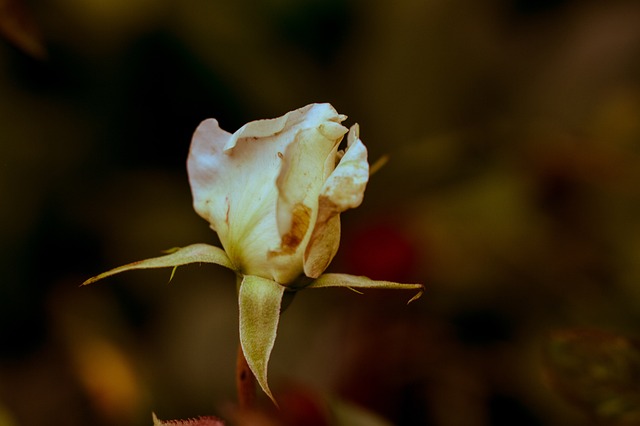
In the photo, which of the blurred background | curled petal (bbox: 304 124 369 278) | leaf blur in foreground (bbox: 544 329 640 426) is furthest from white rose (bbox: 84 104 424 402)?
the blurred background

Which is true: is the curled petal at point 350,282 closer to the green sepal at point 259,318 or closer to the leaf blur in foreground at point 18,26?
the green sepal at point 259,318

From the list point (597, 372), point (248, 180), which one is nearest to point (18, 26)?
point (248, 180)

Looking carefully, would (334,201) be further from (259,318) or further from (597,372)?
(597,372)

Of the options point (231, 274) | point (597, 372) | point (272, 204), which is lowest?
point (231, 274)

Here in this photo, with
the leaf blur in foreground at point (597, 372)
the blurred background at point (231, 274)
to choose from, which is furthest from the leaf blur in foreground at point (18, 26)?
the blurred background at point (231, 274)

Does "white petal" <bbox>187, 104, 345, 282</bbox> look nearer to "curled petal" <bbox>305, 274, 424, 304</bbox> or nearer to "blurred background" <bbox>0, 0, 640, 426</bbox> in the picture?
"curled petal" <bbox>305, 274, 424, 304</bbox>

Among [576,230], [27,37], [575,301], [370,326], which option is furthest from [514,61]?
[27,37]

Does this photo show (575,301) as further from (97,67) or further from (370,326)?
(97,67)

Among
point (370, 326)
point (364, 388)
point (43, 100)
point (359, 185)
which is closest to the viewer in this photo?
point (359, 185)
